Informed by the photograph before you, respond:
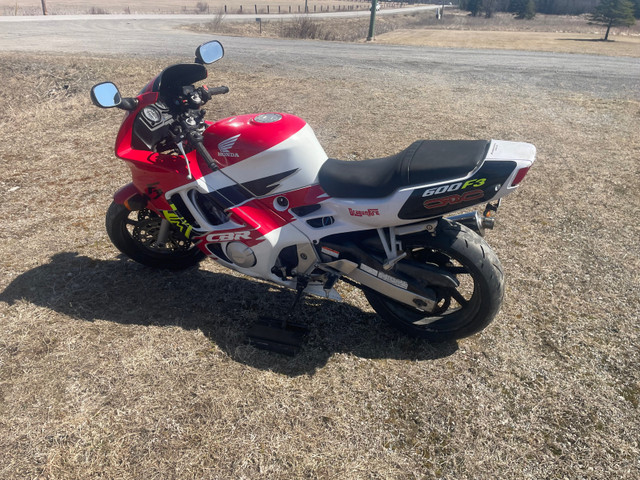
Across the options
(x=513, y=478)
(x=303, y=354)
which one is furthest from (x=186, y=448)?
(x=513, y=478)

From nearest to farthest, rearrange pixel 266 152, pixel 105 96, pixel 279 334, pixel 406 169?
pixel 406 169
pixel 105 96
pixel 266 152
pixel 279 334

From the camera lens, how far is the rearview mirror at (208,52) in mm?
3307

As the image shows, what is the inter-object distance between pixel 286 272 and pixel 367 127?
5.09m

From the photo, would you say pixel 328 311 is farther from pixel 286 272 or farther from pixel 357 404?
pixel 357 404

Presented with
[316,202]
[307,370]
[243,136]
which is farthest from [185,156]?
[307,370]

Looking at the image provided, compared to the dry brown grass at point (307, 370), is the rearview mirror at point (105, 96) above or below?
above

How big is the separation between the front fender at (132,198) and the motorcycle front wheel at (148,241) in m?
0.11

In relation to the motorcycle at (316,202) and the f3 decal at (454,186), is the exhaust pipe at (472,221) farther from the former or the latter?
the f3 decal at (454,186)

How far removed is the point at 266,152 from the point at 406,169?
0.96 m

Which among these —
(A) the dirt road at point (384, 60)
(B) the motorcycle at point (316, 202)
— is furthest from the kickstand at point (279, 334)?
(A) the dirt road at point (384, 60)

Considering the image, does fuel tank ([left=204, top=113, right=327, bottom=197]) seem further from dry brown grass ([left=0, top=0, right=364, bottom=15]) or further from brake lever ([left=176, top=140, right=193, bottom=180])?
dry brown grass ([left=0, top=0, right=364, bottom=15])

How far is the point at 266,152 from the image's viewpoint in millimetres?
3014

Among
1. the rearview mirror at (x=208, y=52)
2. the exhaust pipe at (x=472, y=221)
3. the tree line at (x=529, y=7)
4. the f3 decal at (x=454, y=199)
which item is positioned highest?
the tree line at (x=529, y=7)

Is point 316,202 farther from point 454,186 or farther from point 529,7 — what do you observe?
point 529,7
